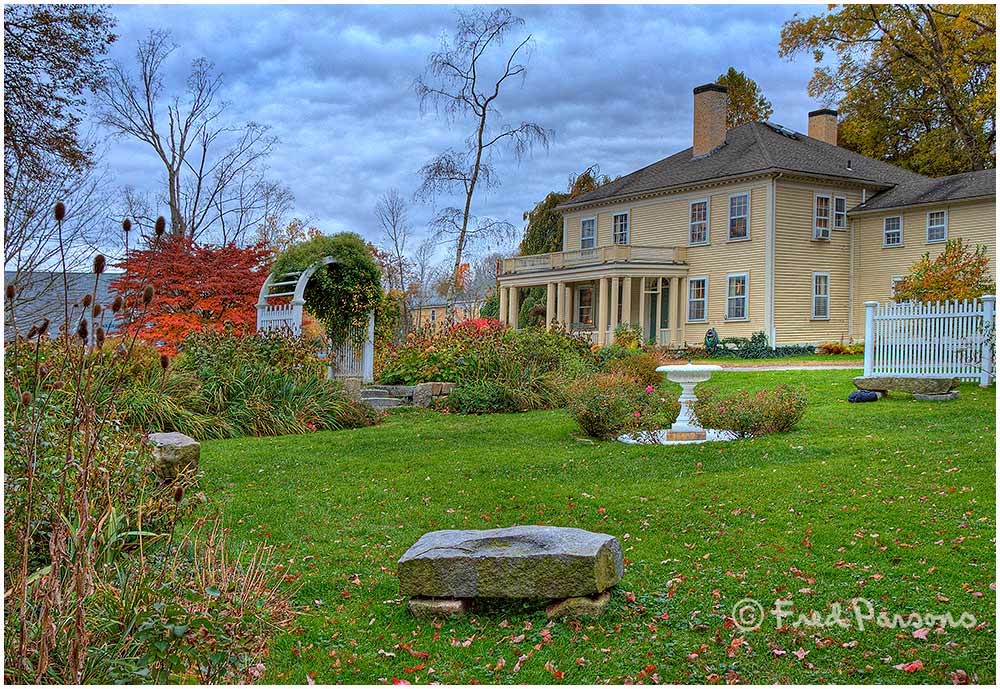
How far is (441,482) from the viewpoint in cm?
875

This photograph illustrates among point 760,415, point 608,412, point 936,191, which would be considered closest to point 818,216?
point 936,191

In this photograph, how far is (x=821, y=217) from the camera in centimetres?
2767

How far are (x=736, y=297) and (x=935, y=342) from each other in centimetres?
1308

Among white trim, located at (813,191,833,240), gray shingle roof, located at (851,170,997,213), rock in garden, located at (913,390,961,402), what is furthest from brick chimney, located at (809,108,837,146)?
rock in garden, located at (913,390,961,402)

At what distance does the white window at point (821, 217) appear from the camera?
2752cm

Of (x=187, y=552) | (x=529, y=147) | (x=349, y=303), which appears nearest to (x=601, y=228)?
(x=529, y=147)

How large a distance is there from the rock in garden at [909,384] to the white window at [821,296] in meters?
14.2

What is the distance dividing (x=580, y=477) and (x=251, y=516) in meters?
3.10

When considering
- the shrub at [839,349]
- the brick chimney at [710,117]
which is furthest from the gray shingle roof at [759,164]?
the shrub at [839,349]

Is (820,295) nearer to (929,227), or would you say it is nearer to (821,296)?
(821,296)

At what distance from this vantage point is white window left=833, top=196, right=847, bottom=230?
1102 inches

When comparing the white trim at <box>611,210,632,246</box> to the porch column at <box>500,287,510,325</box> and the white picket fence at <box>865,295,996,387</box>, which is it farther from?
the white picket fence at <box>865,295,996,387</box>

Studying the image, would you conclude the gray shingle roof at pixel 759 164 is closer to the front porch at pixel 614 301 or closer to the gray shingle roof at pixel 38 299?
the front porch at pixel 614 301

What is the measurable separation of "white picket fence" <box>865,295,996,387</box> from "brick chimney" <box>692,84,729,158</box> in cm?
1664
